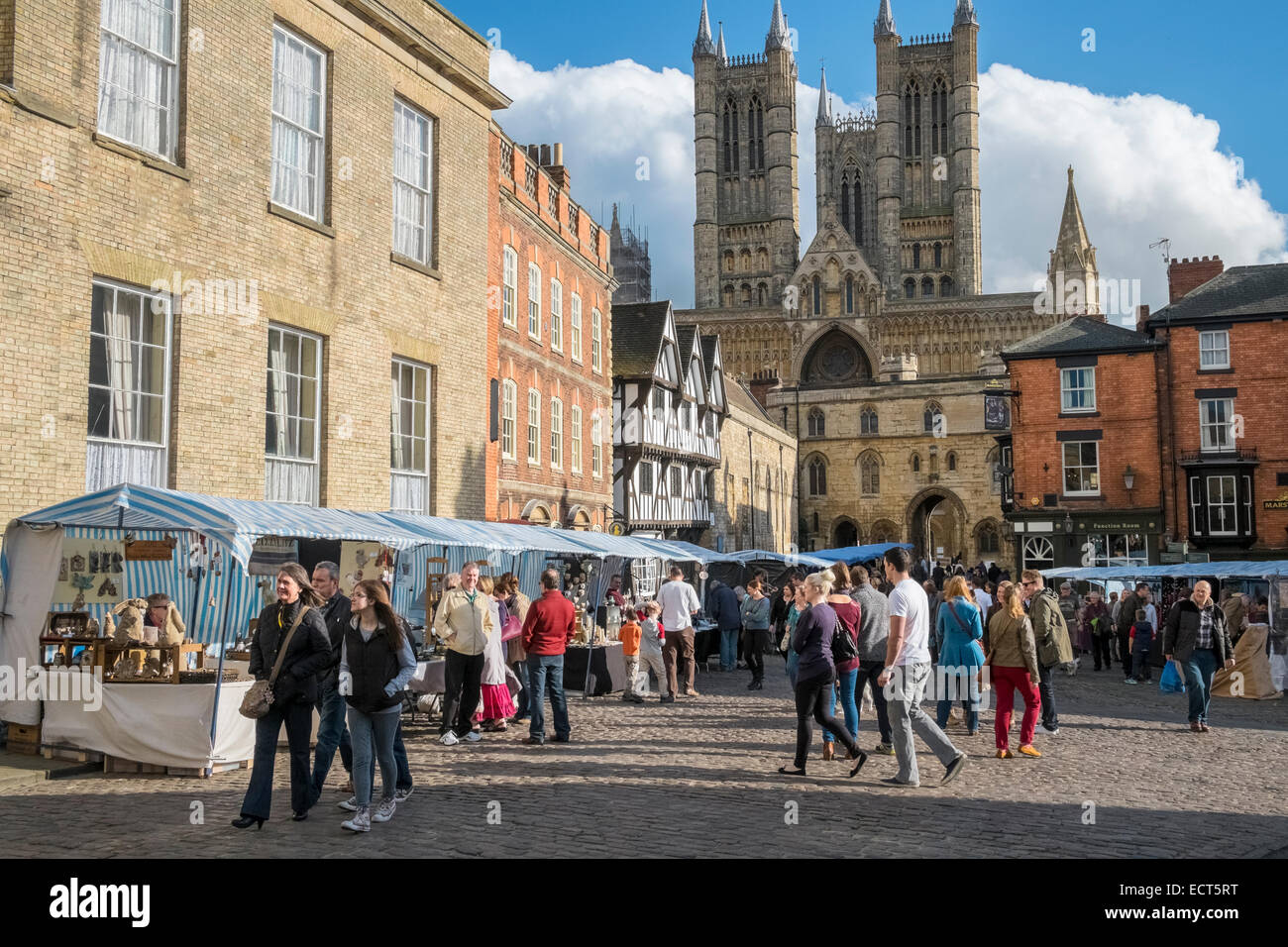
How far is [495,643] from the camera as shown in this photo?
36.7 feet

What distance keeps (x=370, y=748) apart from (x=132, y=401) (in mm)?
6437

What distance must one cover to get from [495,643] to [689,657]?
5.19 meters

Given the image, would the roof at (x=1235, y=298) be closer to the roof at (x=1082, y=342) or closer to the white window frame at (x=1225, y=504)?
the roof at (x=1082, y=342)

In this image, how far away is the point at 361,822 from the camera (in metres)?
7.03

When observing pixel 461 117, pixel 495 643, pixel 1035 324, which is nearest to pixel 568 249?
pixel 461 117

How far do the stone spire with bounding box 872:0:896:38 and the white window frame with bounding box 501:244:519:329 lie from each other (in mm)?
89587

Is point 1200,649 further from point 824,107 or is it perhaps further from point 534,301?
point 824,107

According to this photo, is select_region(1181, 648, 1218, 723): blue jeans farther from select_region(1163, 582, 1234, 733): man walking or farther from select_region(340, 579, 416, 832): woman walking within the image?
select_region(340, 579, 416, 832): woman walking

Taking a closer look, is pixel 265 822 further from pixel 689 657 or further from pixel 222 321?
pixel 689 657

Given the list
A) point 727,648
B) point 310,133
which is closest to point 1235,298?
point 727,648

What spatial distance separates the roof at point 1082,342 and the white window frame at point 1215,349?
1435 millimetres

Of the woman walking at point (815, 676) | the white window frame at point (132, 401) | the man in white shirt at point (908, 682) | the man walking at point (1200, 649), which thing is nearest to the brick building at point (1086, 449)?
the man walking at point (1200, 649)

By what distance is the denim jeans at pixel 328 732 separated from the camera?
7.91 metres

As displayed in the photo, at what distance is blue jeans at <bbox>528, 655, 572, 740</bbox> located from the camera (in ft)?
35.5
